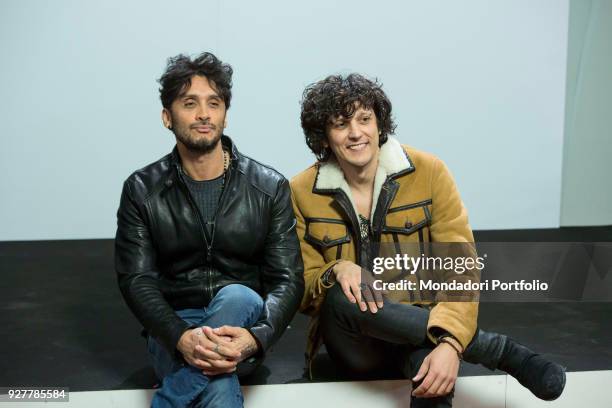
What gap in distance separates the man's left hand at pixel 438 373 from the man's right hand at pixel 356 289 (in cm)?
20

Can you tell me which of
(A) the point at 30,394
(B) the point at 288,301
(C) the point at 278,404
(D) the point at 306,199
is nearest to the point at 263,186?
(D) the point at 306,199

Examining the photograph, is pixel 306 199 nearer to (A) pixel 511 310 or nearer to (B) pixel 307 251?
(B) pixel 307 251

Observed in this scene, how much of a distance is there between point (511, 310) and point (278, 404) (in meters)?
1.39

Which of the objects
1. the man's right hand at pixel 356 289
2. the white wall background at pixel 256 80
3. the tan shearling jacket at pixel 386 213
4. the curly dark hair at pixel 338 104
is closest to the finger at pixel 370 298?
the man's right hand at pixel 356 289

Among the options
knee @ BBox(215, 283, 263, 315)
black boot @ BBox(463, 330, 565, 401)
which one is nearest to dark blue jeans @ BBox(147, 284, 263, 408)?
knee @ BBox(215, 283, 263, 315)

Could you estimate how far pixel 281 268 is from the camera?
7.79ft

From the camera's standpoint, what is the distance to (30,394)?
8.20 feet

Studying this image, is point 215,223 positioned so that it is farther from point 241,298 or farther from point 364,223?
point 364,223

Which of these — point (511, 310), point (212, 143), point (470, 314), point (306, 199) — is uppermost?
point (212, 143)

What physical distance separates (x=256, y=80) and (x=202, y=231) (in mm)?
2628

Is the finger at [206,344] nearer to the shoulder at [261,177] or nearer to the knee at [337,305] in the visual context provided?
the knee at [337,305]

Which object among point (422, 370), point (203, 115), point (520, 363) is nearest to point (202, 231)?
point (203, 115)

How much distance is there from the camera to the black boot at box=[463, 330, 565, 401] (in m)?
2.23

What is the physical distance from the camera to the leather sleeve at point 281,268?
230 cm
